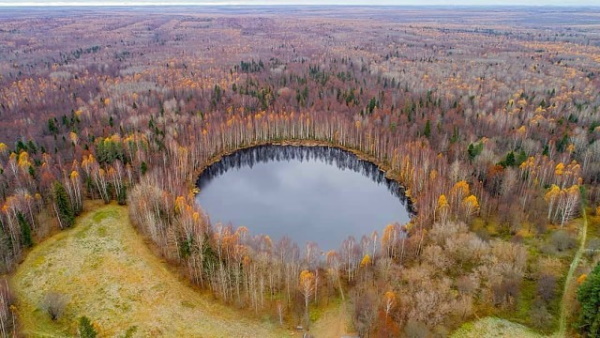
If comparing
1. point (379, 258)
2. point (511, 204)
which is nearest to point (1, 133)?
point (379, 258)

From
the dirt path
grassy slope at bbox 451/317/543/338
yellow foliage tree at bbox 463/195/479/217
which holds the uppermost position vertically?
yellow foliage tree at bbox 463/195/479/217

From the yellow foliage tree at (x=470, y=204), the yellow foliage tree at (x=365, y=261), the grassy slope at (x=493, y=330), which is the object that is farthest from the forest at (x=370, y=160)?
the grassy slope at (x=493, y=330)

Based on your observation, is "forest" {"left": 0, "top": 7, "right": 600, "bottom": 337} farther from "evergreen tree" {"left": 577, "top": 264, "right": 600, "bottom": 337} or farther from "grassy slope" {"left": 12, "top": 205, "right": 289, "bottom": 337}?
"grassy slope" {"left": 12, "top": 205, "right": 289, "bottom": 337}

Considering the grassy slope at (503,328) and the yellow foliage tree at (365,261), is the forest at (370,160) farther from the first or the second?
the grassy slope at (503,328)

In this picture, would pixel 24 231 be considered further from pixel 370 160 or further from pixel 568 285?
pixel 568 285

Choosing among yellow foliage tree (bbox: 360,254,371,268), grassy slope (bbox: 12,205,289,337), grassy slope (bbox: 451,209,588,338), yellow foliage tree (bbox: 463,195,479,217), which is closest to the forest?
yellow foliage tree (bbox: 360,254,371,268)

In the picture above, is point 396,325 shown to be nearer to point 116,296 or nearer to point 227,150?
point 116,296

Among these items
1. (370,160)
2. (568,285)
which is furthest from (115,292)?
(370,160)
